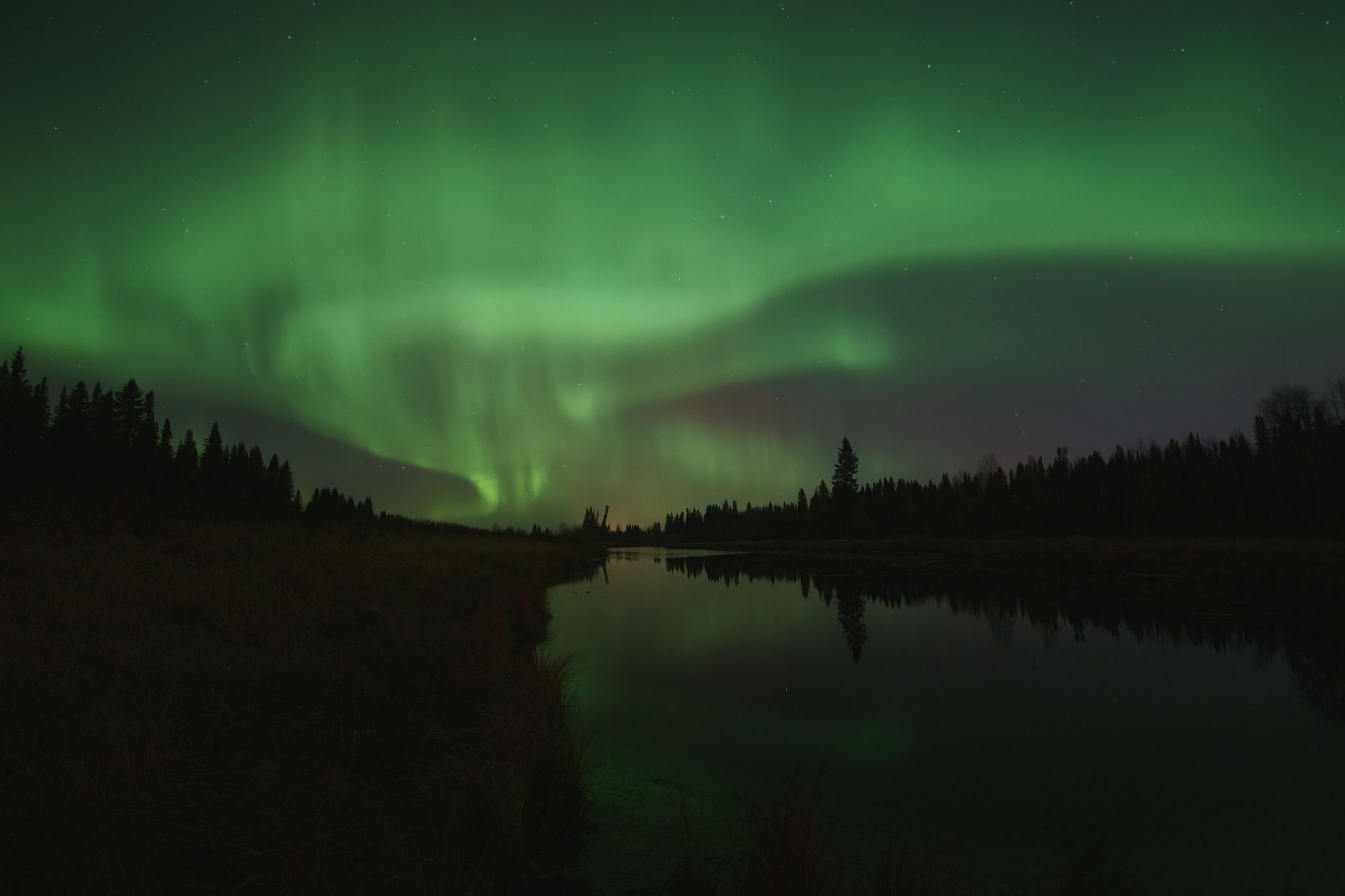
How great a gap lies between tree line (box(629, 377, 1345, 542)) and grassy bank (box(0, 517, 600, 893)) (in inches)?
3048

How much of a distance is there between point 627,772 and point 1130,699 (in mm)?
11676

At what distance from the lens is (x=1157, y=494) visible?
8556 centimetres

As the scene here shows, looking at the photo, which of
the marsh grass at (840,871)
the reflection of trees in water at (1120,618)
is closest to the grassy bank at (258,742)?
the marsh grass at (840,871)

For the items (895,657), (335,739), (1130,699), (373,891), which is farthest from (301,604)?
(1130,699)

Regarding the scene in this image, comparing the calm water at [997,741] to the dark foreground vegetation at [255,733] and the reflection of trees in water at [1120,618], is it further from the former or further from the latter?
the dark foreground vegetation at [255,733]

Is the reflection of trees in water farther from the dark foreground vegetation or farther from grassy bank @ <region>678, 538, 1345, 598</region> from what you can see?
the dark foreground vegetation

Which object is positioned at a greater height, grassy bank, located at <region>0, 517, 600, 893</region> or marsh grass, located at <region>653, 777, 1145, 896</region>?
grassy bank, located at <region>0, 517, 600, 893</region>

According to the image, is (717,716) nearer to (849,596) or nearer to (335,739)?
(335,739)

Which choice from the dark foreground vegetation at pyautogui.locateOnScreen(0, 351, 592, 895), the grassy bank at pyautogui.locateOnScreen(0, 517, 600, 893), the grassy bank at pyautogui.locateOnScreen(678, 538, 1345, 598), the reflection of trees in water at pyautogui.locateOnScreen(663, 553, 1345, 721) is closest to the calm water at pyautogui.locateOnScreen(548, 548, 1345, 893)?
the reflection of trees in water at pyautogui.locateOnScreen(663, 553, 1345, 721)

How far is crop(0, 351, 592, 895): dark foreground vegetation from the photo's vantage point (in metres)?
5.05

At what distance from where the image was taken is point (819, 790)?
9383 millimetres

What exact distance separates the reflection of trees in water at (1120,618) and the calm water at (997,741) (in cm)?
17

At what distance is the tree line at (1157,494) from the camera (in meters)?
70.8

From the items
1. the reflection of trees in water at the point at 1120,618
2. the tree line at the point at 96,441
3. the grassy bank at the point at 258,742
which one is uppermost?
the tree line at the point at 96,441
